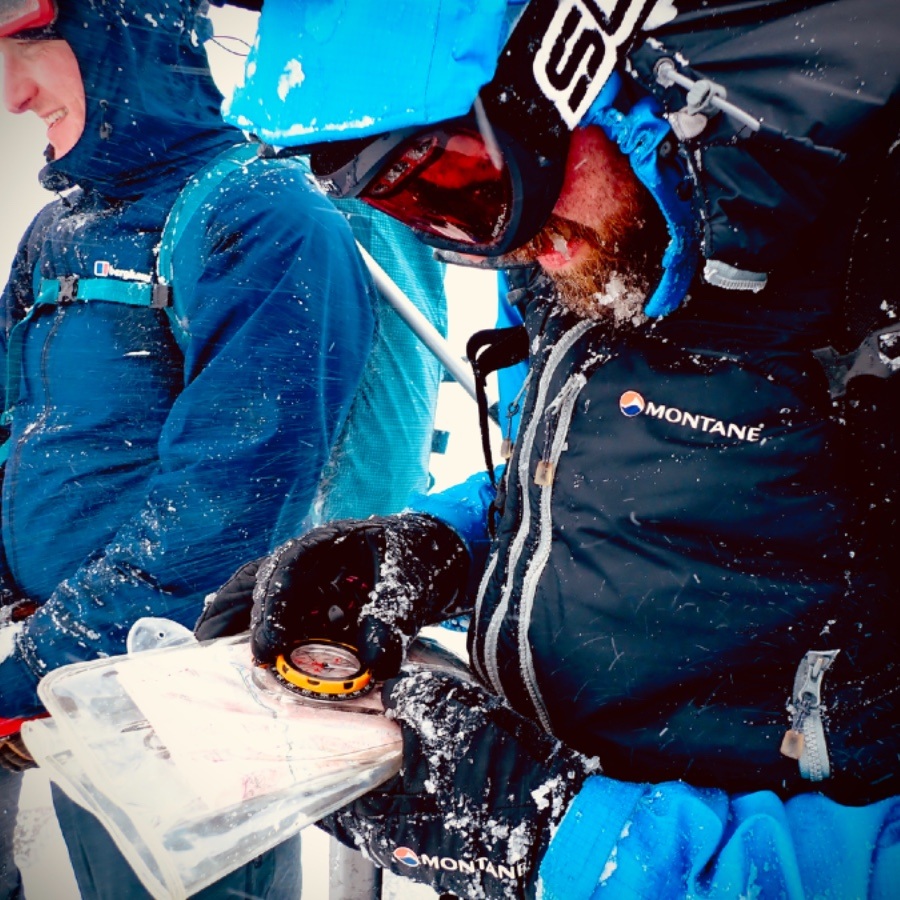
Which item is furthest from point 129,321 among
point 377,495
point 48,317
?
point 377,495

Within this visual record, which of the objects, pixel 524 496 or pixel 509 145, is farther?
pixel 524 496

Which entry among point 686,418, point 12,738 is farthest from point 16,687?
point 686,418

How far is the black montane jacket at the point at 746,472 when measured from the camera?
733mm

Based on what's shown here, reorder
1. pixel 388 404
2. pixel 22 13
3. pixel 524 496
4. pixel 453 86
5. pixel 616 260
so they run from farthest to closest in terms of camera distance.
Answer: pixel 388 404 → pixel 22 13 → pixel 524 496 → pixel 616 260 → pixel 453 86

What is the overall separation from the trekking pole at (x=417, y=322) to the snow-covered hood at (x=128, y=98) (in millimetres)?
663

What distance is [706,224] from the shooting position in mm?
792

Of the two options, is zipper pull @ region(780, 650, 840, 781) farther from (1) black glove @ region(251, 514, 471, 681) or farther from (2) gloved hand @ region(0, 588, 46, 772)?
(2) gloved hand @ region(0, 588, 46, 772)

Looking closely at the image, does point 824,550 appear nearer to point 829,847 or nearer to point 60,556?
point 829,847

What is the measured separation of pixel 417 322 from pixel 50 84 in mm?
1345

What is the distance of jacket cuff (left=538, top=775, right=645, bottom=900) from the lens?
30.7 inches

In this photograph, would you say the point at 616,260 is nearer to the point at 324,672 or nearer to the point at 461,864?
the point at 324,672

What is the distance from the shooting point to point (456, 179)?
1041 mm

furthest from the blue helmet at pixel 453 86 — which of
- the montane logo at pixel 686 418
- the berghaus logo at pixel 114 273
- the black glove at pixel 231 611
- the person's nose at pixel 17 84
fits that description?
the person's nose at pixel 17 84

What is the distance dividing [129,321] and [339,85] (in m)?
1.32
